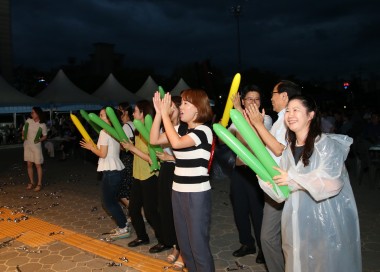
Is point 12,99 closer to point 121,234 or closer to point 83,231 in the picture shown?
point 83,231

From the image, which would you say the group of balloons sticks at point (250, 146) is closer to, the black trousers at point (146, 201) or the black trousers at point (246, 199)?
the black trousers at point (246, 199)

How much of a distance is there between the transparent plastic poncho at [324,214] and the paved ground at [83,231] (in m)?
1.60

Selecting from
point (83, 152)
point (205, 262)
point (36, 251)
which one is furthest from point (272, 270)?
point (83, 152)

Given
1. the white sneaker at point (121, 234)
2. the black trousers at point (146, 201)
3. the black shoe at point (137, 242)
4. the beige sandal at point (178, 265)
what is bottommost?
the beige sandal at point (178, 265)

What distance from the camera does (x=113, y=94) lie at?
20484 millimetres

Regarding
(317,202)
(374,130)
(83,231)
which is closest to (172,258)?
(83,231)

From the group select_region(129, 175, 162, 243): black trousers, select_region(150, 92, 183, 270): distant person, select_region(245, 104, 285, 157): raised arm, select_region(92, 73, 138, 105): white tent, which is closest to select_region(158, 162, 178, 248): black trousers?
select_region(150, 92, 183, 270): distant person

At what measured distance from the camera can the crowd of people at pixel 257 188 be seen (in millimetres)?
2250

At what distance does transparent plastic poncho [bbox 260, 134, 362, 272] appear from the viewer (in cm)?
219

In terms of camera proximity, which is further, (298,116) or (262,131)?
(262,131)

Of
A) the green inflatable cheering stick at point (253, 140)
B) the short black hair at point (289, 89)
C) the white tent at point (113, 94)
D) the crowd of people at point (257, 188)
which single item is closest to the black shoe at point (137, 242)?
the crowd of people at point (257, 188)

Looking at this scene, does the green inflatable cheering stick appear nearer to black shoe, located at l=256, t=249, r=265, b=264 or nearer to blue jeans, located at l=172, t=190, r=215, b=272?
blue jeans, located at l=172, t=190, r=215, b=272

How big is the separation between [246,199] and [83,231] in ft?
9.09

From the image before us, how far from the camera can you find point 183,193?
114 inches
